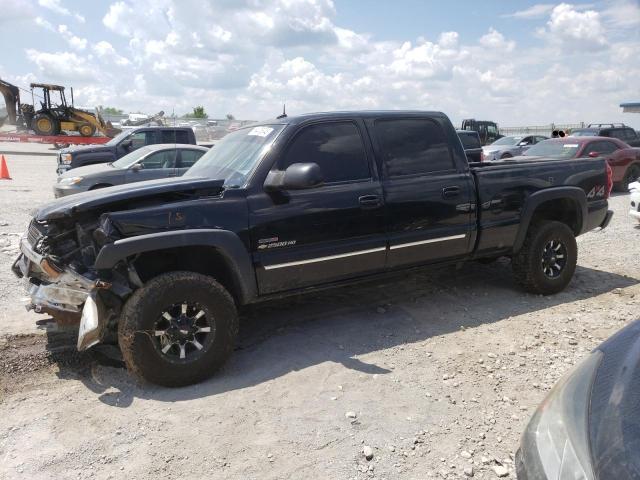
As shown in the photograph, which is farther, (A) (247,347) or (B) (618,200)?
(B) (618,200)

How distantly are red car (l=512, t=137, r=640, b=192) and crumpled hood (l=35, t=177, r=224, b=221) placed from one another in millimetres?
11143

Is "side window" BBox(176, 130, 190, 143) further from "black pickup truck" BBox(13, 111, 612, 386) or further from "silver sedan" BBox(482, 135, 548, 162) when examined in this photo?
"black pickup truck" BBox(13, 111, 612, 386)

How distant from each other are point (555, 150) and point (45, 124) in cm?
2553

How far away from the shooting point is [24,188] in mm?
13688

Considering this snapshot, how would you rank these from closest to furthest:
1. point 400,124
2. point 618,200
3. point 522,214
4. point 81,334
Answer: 1. point 81,334
2. point 400,124
3. point 522,214
4. point 618,200

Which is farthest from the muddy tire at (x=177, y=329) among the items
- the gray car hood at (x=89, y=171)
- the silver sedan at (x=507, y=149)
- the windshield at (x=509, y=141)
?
the windshield at (x=509, y=141)

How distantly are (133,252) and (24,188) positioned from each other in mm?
12158

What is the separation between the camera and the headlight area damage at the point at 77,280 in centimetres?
348

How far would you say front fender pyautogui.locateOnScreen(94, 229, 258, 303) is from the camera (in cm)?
347

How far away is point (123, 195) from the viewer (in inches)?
147

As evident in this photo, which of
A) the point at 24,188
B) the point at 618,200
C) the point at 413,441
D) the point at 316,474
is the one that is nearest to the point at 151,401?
the point at 316,474

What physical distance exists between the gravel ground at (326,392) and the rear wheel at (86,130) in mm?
25100

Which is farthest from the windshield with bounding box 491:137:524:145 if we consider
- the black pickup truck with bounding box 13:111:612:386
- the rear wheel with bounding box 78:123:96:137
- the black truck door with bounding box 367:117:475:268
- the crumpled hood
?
the rear wheel with bounding box 78:123:96:137

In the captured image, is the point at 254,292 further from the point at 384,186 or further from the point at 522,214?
the point at 522,214
